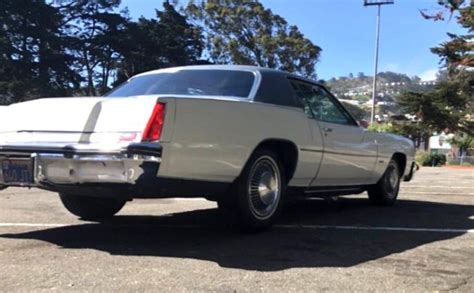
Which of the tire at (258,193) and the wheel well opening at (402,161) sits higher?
the wheel well opening at (402,161)

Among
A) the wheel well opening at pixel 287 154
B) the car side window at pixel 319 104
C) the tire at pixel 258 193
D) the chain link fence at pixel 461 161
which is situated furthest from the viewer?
the chain link fence at pixel 461 161

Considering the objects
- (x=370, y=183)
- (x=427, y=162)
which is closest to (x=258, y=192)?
(x=370, y=183)

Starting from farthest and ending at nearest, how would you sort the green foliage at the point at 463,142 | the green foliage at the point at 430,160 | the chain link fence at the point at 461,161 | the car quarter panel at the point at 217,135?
1. the green foliage at the point at 463,142
2. the chain link fence at the point at 461,161
3. the green foliage at the point at 430,160
4. the car quarter panel at the point at 217,135

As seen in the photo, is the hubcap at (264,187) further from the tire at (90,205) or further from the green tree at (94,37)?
the green tree at (94,37)

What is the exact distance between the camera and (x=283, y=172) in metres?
6.43

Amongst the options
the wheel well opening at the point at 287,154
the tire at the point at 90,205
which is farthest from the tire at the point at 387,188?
the tire at the point at 90,205

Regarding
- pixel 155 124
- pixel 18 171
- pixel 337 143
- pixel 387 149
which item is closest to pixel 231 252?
pixel 155 124

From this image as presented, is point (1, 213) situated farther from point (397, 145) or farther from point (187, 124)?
point (397, 145)

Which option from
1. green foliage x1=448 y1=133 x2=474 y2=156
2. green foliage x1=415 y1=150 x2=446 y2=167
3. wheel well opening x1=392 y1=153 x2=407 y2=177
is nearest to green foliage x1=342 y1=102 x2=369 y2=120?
wheel well opening x1=392 y1=153 x2=407 y2=177

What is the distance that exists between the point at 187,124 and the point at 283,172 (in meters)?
1.57

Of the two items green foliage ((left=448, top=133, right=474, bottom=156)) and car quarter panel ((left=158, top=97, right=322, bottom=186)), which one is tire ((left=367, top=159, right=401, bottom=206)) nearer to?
car quarter panel ((left=158, top=97, right=322, bottom=186))

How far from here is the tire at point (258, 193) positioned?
19.2ft

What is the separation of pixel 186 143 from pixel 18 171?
1456 mm

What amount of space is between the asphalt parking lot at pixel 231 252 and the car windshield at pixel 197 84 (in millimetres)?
1383
